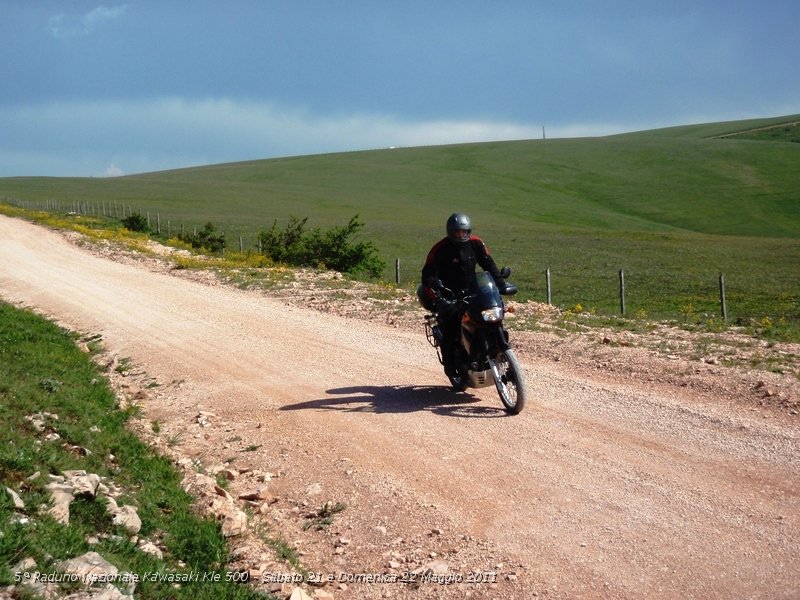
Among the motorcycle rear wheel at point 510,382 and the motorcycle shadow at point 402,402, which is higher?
the motorcycle rear wheel at point 510,382

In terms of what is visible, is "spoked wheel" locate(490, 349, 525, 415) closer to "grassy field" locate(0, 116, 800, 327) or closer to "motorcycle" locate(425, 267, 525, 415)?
"motorcycle" locate(425, 267, 525, 415)

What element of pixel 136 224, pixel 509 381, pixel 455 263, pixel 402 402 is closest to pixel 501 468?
pixel 509 381

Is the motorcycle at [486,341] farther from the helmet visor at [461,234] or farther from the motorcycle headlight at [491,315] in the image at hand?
the helmet visor at [461,234]

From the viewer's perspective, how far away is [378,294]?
17656 mm

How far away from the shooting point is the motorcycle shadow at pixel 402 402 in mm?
8336

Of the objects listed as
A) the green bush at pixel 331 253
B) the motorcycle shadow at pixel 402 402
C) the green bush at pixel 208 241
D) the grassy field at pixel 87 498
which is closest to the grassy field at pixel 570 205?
the green bush at pixel 331 253

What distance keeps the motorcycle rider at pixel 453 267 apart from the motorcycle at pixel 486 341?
10 centimetres

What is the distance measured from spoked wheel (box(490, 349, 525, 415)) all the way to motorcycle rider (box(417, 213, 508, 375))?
760mm

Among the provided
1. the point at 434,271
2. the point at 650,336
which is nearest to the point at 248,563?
the point at 434,271

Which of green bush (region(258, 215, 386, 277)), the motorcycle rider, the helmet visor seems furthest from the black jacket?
green bush (region(258, 215, 386, 277))

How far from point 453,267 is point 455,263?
6cm

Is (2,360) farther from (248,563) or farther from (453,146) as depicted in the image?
(453,146)

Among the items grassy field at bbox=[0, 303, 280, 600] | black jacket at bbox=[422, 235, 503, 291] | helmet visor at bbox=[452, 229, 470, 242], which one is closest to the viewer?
grassy field at bbox=[0, 303, 280, 600]

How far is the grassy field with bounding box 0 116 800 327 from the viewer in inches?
1369
